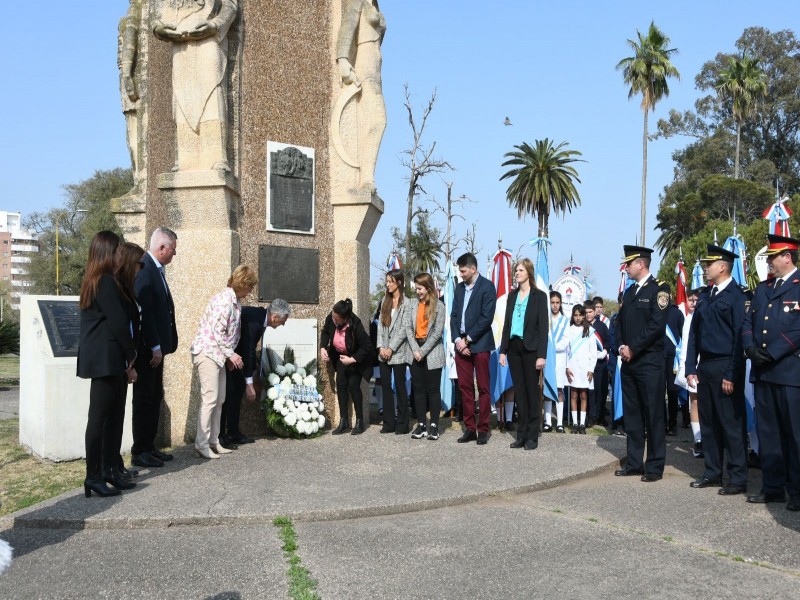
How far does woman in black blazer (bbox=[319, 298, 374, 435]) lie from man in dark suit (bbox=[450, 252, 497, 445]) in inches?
42.8

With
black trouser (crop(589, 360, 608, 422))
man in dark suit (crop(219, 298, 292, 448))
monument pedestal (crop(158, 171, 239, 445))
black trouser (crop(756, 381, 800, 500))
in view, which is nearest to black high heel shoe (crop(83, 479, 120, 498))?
man in dark suit (crop(219, 298, 292, 448))

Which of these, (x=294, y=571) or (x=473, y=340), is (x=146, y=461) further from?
(x=473, y=340)

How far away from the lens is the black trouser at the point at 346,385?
9.08 meters

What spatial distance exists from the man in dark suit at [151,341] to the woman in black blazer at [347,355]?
2.27m

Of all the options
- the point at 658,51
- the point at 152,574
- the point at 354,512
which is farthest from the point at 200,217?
the point at 658,51

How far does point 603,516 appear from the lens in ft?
18.4

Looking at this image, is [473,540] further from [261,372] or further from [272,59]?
[272,59]

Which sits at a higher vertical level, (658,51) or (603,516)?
(658,51)

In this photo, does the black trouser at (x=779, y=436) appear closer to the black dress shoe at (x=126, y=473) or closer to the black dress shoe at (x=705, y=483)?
the black dress shoe at (x=705, y=483)

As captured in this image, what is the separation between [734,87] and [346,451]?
51.8m

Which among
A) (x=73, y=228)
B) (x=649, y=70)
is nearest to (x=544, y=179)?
(x=649, y=70)

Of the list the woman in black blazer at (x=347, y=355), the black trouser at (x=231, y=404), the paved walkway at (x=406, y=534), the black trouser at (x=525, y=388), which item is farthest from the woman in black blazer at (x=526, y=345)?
the black trouser at (x=231, y=404)

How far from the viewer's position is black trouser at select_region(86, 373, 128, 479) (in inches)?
228

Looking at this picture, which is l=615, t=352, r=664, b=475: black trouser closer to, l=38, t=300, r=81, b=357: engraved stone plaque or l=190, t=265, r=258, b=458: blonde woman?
l=190, t=265, r=258, b=458: blonde woman
